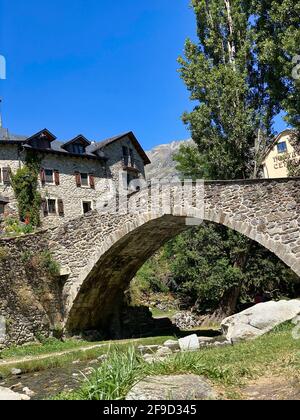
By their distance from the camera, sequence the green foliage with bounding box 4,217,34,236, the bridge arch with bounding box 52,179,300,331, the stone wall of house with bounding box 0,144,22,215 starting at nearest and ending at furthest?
the bridge arch with bounding box 52,179,300,331, the green foliage with bounding box 4,217,34,236, the stone wall of house with bounding box 0,144,22,215

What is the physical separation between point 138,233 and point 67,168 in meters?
18.7

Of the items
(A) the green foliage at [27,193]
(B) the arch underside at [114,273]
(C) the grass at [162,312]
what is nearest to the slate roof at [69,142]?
(A) the green foliage at [27,193]

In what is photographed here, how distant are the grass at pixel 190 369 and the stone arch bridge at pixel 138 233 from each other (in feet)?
18.2

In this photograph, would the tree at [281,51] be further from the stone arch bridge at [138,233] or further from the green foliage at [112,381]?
the green foliage at [112,381]

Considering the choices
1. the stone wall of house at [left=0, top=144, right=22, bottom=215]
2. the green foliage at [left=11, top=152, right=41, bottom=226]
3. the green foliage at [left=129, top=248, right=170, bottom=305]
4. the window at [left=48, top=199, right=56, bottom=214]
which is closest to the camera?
the green foliage at [left=129, top=248, right=170, bottom=305]

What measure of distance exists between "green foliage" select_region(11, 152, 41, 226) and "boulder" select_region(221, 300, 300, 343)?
20.5m

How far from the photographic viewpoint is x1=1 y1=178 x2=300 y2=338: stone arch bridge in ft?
43.9

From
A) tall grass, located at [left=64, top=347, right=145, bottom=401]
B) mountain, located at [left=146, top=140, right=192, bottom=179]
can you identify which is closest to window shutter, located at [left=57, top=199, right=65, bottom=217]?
tall grass, located at [left=64, top=347, right=145, bottom=401]

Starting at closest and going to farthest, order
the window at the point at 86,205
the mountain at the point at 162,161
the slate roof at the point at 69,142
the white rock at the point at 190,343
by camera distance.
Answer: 1. the white rock at the point at 190,343
2. the slate roof at the point at 69,142
3. the window at the point at 86,205
4. the mountain at the point at 162,161

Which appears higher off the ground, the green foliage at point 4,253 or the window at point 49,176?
the window at point 49,176

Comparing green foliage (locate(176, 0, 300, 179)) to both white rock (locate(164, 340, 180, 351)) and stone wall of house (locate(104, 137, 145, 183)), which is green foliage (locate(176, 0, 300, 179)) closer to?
white rock (locate(164, 340, 180, 351))

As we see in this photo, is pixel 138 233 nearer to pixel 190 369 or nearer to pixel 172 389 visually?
pixel 190 369

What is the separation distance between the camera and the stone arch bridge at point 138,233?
13383mm

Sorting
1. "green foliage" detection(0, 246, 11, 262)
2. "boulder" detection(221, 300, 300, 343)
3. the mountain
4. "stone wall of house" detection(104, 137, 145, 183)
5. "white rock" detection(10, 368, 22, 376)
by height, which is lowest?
"white rock" detection(10, 368, 22, 376)
